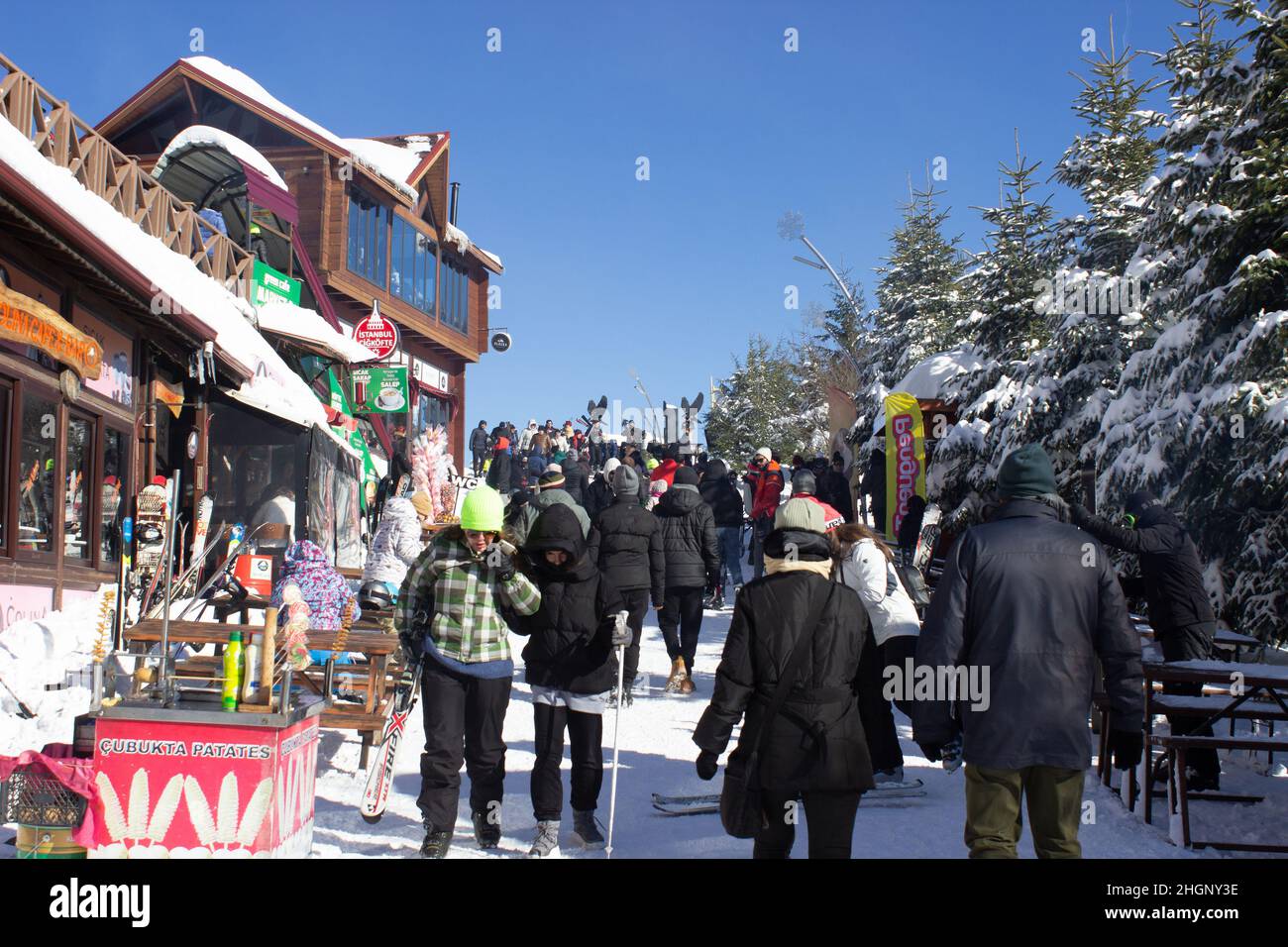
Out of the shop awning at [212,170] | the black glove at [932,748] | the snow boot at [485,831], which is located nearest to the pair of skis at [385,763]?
the snow boot at [485,831]

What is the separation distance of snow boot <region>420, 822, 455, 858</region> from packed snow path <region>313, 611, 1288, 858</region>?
8.9 inches

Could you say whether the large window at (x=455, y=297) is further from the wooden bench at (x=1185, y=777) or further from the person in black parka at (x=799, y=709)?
the person in black parka at (x=799, y=709)

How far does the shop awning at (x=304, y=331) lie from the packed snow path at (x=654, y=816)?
10120 mm

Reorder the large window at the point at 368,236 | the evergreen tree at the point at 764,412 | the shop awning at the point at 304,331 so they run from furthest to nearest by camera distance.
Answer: the evergreen tree at the point at 764,412
the large window at the point at 368,236
the shop awning at the point at 304,331

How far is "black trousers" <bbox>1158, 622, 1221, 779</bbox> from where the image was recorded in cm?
768

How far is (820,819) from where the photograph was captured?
15.1ft

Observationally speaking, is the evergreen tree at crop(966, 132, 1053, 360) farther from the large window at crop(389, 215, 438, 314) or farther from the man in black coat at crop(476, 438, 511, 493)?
the large window at crop(389, 215, 438, 314)

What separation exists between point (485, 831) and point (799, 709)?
249cm

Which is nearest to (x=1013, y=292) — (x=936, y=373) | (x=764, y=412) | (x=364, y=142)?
Result: (x=936, y=373)

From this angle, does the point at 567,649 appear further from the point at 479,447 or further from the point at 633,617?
the point at 479,447

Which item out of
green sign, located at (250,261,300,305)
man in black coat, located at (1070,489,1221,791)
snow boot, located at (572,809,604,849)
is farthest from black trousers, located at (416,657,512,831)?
green sign, located at (250,261,300,305)

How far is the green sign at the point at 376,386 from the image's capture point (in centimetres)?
2592
